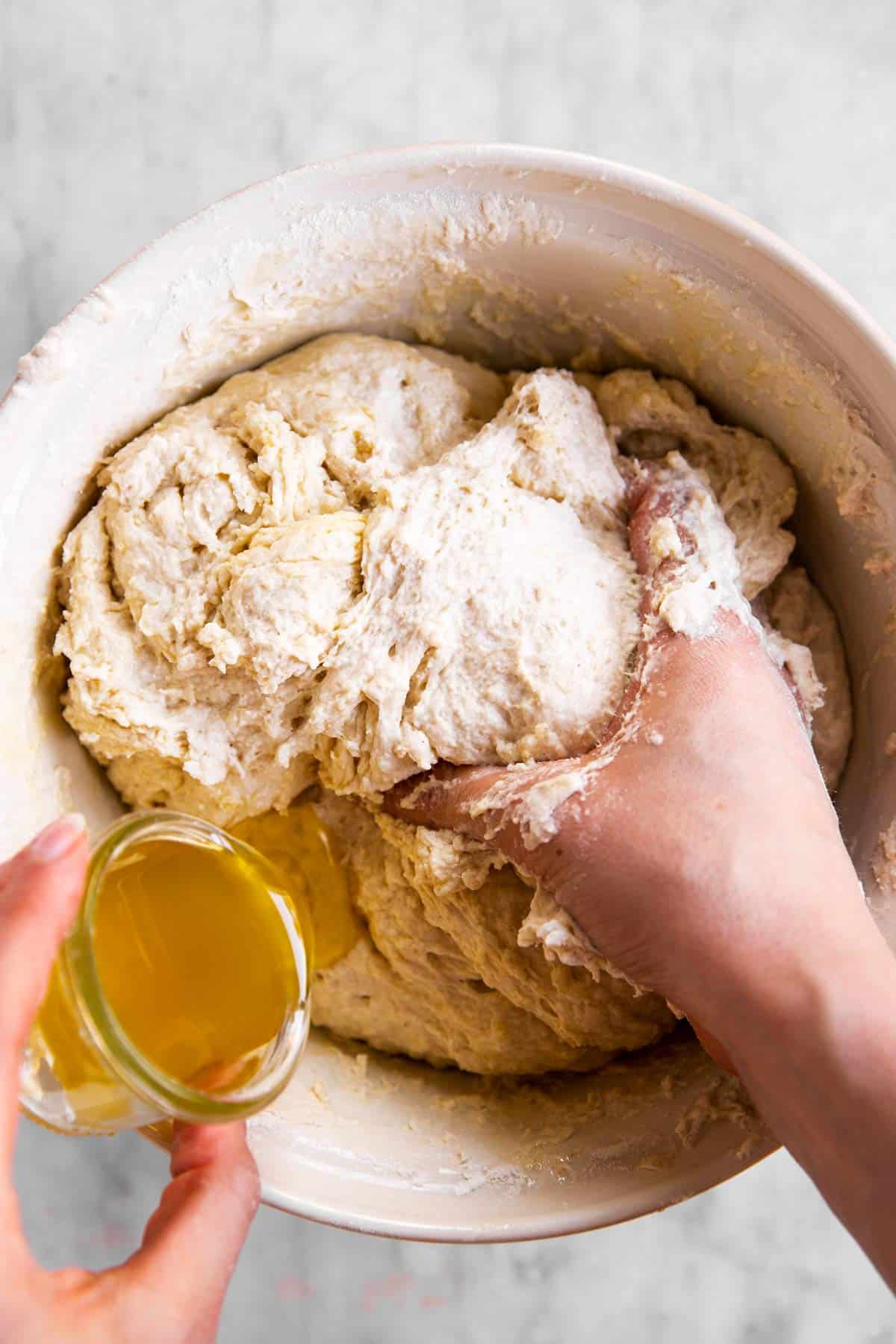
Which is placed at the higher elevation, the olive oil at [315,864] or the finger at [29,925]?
the finger at [29,925]

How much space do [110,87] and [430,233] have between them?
2.34 feet

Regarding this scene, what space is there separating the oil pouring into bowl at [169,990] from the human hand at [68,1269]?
0.08 m

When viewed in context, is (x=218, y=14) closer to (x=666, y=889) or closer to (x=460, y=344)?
(x=460, y=344)

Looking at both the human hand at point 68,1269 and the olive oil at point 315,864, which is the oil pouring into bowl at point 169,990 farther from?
the olive oil at point 315,864

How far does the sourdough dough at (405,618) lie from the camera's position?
1.34 meters

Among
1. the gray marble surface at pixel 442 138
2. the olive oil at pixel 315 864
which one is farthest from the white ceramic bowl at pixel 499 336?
the gray marble surface at pixel 442 138

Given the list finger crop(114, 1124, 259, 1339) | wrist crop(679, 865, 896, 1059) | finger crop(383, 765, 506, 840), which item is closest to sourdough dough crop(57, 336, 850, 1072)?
finger crop(383, 765, 506, 840)

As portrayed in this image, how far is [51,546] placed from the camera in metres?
1.46

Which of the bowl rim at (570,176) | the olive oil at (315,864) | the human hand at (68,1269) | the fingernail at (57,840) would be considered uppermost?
the bowl rim at (570,176)

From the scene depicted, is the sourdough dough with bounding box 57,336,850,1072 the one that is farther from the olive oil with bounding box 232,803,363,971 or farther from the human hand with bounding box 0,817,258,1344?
the human hand with bounding box 0,817,258,1344

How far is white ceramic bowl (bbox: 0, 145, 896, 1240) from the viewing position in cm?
132

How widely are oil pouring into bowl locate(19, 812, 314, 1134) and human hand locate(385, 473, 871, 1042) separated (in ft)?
0.92

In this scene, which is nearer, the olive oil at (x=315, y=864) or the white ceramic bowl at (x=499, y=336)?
the white ceramic bowl at (x=499, y=336)

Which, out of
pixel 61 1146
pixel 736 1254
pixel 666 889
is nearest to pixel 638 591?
pixel 666 889
